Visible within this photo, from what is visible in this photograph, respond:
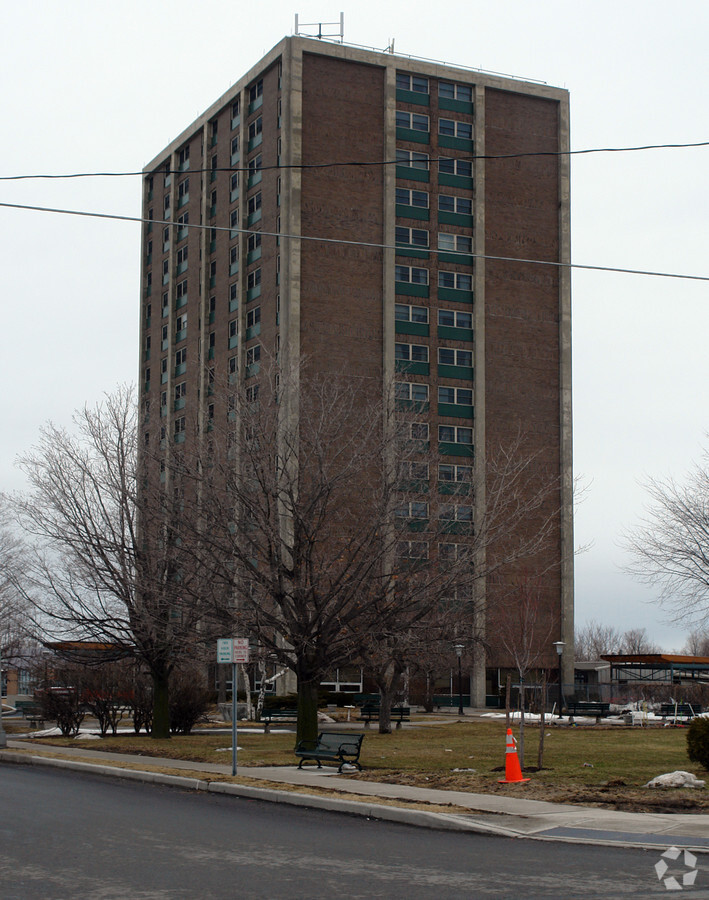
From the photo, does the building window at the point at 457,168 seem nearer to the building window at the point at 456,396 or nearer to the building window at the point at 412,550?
the building window at the point at 456,396

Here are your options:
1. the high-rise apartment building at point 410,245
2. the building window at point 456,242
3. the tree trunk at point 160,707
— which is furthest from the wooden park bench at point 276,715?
the building window at point 456,242

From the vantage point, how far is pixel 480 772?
21.9 m

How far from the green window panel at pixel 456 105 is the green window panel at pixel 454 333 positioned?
16.1 m

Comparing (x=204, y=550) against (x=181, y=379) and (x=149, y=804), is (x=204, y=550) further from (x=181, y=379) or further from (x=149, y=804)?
(x=181, y=379)

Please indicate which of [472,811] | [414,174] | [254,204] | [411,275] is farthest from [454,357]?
[472,811]

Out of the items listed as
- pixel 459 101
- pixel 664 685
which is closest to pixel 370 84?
pixel 459 101

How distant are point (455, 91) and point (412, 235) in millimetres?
11750

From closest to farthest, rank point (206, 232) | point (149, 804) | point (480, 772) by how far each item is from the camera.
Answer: point (149, 804) < point (480, 772) < point (206, 232)

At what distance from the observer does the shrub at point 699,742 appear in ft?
71.1

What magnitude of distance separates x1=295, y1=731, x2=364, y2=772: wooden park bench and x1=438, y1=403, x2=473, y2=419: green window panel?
5796cm

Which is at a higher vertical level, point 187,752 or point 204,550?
point 204,550

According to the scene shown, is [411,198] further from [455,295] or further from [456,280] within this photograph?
[455,295]

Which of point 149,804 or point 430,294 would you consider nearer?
point 149,804

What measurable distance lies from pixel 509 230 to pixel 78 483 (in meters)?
56.9
